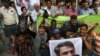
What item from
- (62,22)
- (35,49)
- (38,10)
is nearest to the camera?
(35,49)

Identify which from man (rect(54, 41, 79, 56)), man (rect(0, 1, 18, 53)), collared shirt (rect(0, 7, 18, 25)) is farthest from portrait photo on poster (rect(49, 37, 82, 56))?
collared shirt (rect(0, 7, 18, 25))

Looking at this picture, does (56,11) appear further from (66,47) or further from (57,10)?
(66,47)

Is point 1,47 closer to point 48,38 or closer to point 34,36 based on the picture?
point 34,36

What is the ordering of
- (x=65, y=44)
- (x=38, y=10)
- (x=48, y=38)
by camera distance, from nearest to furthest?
(x=65, y=44), (x=48, y=38), (x=38, y=10)

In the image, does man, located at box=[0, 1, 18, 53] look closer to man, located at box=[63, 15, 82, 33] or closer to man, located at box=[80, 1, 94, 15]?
man, located at box=[63, 15, 82, 33]

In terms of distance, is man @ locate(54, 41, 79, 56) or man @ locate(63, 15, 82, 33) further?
man @ locate(63, 15, 82, 33)

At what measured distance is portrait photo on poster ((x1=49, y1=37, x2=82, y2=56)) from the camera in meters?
8.20

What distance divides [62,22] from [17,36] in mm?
2088

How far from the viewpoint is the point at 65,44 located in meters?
8.30

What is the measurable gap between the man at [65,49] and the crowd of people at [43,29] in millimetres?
406

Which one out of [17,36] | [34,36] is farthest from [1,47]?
[17,36]

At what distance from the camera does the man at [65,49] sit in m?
8.17

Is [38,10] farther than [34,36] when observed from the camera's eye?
Yes

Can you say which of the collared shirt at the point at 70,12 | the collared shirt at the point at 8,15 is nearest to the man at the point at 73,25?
the collared shirt at the point at 70,12
